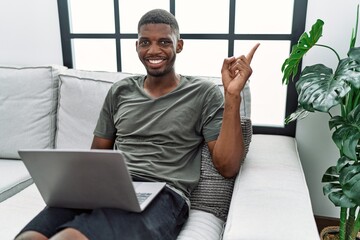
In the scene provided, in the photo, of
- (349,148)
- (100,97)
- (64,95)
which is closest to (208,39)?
(100,97)

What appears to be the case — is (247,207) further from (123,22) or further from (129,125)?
(123,22)

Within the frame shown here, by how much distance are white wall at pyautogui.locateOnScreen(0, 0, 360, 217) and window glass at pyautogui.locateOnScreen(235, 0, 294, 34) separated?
0.13m

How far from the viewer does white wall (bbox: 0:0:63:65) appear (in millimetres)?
Result: 1896

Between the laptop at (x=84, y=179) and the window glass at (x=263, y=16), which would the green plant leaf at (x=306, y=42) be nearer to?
the window glass at (x=263, y=16)

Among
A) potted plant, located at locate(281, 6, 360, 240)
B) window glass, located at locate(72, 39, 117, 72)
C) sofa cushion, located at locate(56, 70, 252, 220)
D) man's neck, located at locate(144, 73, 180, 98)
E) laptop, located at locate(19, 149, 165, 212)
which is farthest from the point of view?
window glass, located at locate(72, 39, 117, 72)

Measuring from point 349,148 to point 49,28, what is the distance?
1.63 metres

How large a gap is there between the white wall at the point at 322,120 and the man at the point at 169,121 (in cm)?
54

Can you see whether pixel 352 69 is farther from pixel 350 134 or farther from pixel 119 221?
pixel 119 221

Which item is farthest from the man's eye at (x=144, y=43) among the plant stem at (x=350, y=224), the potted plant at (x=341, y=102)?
the plant stem at (x=350, y=224)

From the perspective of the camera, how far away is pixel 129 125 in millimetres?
1274

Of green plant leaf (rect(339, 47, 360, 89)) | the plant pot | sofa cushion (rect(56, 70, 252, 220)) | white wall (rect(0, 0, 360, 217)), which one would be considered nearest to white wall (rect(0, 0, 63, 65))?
white wall (rect(0, 0, 360, 217))

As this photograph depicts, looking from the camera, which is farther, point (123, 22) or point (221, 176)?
point (123, 22)

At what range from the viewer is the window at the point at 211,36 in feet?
5.40

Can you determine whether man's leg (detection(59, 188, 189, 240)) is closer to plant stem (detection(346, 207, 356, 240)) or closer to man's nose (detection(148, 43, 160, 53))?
man's nose (detection(148, 43, 160, 53))
